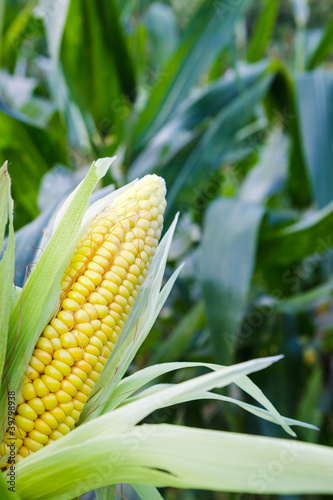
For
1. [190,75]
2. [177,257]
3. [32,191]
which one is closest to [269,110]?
[190,75]

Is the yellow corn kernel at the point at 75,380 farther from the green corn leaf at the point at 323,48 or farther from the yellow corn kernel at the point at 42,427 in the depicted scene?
the green corn leaf at the point at 323,48

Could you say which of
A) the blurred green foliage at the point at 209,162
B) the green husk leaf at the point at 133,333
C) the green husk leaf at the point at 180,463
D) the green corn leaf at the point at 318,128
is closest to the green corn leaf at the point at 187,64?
the blurred green foliage at the point at 209,162

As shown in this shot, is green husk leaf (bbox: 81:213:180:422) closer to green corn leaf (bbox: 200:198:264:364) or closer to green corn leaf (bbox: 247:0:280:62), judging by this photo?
green corn leaf (bbox: 200:198:264:364)

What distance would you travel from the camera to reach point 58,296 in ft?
0.88

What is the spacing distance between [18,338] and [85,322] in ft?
0.12

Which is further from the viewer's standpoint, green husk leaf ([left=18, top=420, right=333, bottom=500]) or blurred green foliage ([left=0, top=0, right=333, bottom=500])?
blurred green foliage ([left=0, top=0, right=333, bottom=500])

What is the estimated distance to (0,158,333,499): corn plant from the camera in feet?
0.65

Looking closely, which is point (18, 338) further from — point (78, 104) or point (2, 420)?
point (78, 104)

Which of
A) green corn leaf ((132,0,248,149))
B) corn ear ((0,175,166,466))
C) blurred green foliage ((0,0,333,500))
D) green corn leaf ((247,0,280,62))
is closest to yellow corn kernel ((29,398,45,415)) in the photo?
corn ear ((0,175,166,466))

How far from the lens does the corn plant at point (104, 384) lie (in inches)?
7.8

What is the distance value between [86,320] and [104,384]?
0.14 feet

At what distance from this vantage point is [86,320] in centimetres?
28

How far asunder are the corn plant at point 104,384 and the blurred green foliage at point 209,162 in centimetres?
28

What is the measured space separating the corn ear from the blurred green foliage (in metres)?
0.27
